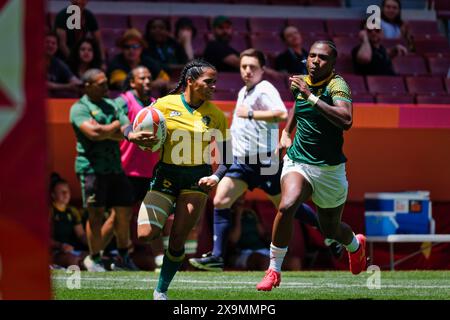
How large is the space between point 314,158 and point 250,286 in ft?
4.75

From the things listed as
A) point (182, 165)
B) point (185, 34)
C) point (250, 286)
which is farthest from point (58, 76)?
point (182, 165)

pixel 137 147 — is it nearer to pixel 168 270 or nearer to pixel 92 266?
pixel 92 266

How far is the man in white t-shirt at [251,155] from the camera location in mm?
11383

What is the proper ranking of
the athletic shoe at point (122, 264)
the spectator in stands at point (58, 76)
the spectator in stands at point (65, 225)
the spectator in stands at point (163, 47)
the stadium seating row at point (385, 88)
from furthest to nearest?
the spectator in stands at point (163, 47)
the stadium seating row at point (385, 88)
the spectator in stands at point (58, 76)
the spectator in stands at point (65, 225)
the athletic shoe at point (122, 264)

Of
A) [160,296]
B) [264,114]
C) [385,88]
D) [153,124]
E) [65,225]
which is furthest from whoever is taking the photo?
[385,88]

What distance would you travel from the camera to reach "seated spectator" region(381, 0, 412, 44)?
15695 millimetres

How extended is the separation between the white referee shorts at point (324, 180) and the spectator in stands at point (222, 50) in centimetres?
553

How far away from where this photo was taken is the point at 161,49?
14.3 metres

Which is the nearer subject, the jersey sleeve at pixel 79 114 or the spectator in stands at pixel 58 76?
the jersey sleeve at pixel 79 114

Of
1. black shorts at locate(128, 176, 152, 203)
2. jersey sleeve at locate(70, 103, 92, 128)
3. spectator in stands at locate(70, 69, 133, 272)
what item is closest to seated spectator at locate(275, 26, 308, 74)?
black shorts at locate(128, 176, 152, 203)

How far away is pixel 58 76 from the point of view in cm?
1319

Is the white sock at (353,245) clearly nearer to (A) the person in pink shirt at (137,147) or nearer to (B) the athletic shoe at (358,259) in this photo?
(B) the athletic shoe at (358,259)

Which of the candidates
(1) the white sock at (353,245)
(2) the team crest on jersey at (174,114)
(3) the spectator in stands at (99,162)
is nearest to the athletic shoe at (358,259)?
(1) the white sock at (353,245)
